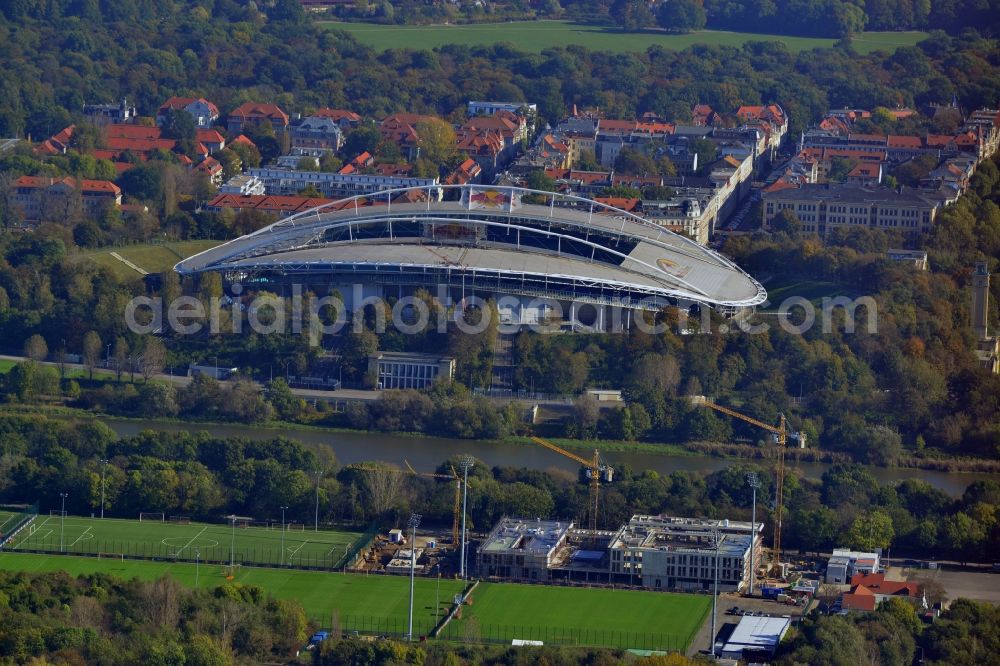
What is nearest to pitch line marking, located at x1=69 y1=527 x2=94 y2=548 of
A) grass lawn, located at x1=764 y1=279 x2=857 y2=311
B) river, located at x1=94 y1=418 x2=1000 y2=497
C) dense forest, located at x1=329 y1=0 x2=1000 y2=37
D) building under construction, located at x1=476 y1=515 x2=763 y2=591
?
river, located at x1=94 y1=418 x2=1000 y2=497

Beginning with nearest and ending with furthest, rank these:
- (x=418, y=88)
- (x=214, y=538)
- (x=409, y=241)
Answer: (x=214, y=538)
(x=409, y=241)
(x=418, y=88)

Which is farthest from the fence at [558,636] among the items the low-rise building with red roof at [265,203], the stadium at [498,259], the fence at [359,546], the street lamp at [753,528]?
the low-rise building with red roof at [265,203]

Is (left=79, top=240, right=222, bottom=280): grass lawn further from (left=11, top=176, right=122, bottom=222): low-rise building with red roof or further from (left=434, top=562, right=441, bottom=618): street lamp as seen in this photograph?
(left=434, top=562, right=441, bottom=618): street lamp

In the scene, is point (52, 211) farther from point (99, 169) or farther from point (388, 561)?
point (388, 561)

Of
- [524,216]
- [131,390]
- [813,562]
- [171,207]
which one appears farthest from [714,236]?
[813,562]

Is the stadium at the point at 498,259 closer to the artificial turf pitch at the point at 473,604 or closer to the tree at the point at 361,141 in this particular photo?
the artificial turf pitch at the point at 473,604
